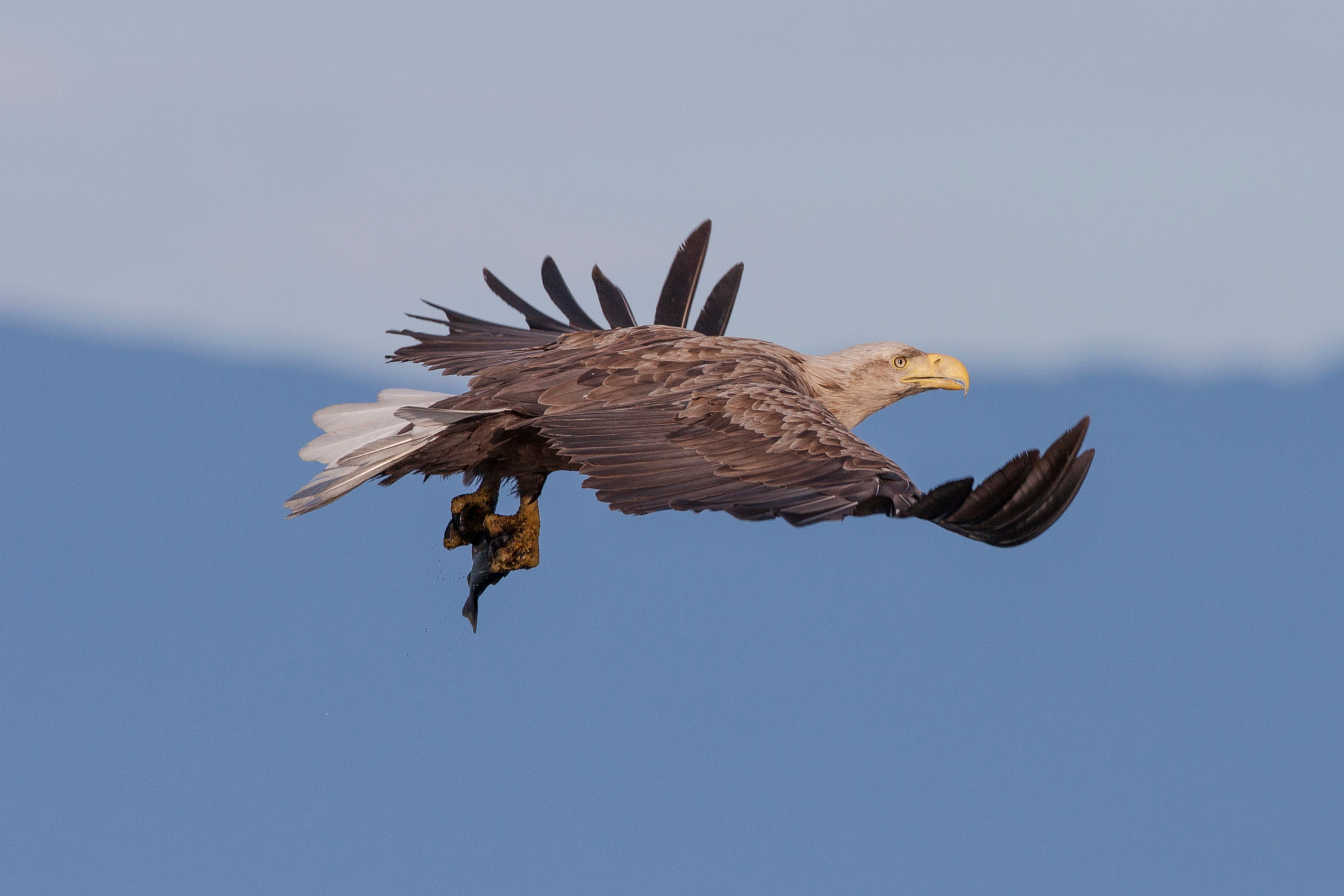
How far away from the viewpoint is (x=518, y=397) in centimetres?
539

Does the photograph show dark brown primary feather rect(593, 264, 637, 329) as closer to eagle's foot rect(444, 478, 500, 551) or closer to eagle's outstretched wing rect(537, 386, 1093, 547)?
eagle's foot rect(444, 478, 500, 551)

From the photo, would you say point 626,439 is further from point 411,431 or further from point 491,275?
point 491,275

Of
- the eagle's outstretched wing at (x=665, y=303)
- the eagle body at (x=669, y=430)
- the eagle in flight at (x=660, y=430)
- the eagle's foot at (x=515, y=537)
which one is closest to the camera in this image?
the eagle in flight at (x=660, y=430)

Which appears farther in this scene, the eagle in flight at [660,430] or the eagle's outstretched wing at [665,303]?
the eagle's outstretched wing at [665,303]

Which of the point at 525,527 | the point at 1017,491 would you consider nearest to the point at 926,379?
the point at 525,527

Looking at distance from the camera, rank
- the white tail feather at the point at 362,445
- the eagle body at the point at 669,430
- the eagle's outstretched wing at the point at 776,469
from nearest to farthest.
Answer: the eagle's outstretched wing at the point at 776,469, the eagle body at the point at 669,430, the white tail feather at the point at 362,445

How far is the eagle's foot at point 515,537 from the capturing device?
6.21 metres

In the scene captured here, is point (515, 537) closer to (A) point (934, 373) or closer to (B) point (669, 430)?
(B) point (669, 430)

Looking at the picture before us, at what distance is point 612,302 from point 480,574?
1.80 meters

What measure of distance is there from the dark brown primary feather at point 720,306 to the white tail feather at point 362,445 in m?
1.85

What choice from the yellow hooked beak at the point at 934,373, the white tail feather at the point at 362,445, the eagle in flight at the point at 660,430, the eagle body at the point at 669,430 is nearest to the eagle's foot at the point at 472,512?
the eagle in flight at the point at 660,430

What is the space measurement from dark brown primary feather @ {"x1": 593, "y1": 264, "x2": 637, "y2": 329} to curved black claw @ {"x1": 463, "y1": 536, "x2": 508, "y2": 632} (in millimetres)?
1515

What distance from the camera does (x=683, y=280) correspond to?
286 inches

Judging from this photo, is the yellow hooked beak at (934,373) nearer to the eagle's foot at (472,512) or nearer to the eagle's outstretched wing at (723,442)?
the eagle's outstretched wing at (723,442)
